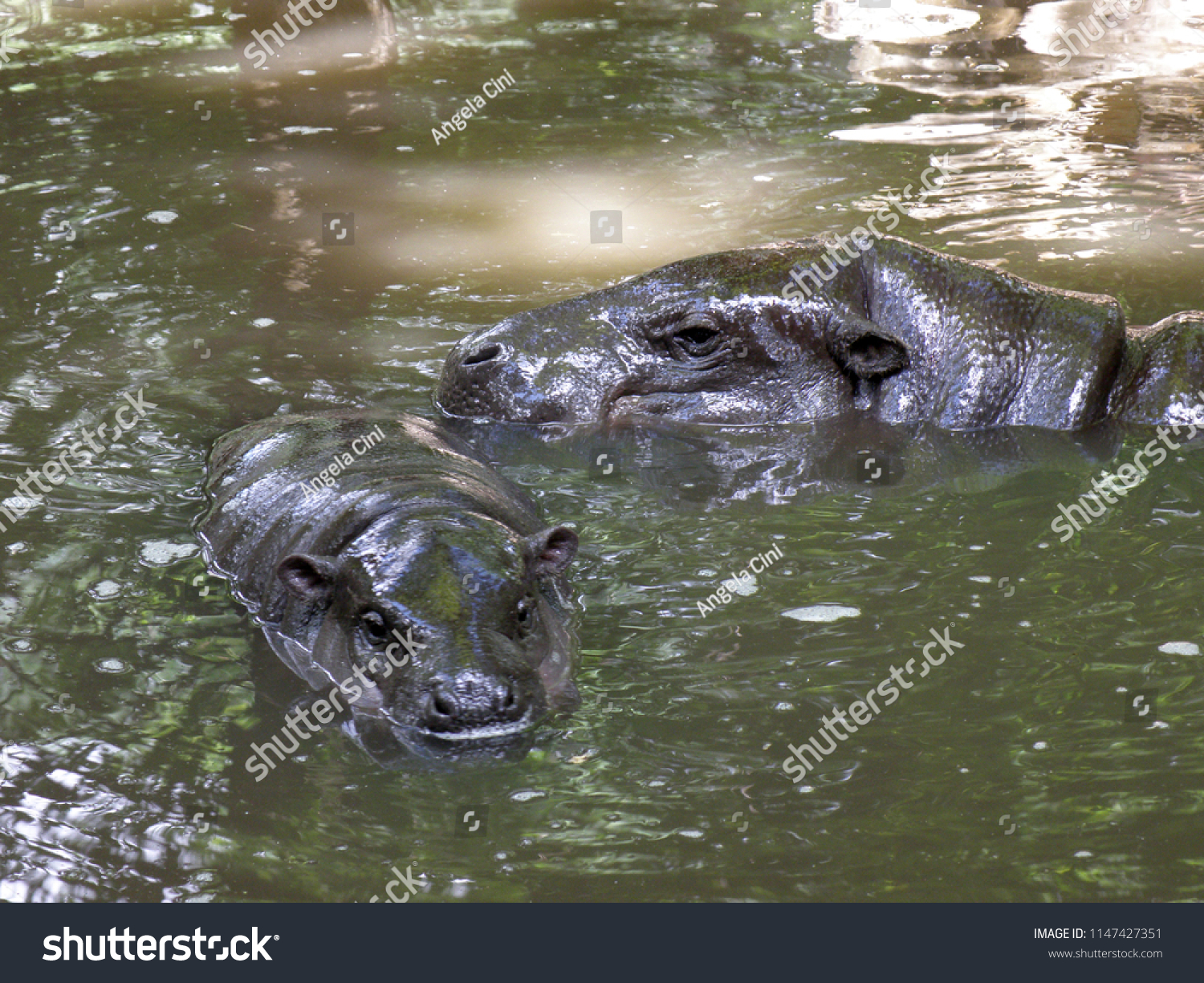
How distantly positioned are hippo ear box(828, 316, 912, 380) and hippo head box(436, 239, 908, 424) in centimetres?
1

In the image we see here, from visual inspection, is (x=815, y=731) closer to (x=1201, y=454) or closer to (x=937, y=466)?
(x=937, y=466)

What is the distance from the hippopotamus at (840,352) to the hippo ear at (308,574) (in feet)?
9.98

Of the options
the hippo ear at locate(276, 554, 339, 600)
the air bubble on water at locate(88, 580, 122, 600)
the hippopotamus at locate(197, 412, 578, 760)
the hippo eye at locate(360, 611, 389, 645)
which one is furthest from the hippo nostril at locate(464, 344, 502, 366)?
the hippo eye at locate(360, 611, 389, 645)

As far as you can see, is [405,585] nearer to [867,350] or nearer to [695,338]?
[695,338]

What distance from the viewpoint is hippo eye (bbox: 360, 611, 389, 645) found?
6.14 meters

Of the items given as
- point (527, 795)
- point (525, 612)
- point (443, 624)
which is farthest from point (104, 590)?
point (527, 795)

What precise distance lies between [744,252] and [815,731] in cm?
440

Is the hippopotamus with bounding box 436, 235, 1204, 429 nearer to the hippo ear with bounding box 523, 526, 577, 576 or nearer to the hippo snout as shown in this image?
the hippo ear with bounding box 523, 526, 577, 576

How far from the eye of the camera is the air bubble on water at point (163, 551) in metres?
7.54

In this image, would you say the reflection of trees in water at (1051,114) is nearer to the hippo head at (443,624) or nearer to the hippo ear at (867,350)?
the hippo ear at (867,350)

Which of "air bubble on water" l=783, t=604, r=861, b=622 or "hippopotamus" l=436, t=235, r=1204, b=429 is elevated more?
"hippopotamus" l=436, t=235, r=1204, b=429

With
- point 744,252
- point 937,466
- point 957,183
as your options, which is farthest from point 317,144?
point 937,466

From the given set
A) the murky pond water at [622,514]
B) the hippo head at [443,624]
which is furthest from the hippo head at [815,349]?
the hippo head at [443,624]

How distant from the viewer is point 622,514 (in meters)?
8.13
